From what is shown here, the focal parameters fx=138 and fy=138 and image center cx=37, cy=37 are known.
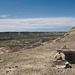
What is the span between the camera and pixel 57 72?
35.7 feet

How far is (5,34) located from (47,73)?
178 m

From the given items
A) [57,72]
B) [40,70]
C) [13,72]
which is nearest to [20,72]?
[13,72]

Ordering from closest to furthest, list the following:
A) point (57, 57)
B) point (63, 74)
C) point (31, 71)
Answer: point (63, 74)
point (31, 71)
point (57, 57)

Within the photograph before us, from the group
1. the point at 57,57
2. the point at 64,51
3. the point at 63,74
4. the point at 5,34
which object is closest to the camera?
the point at 63,74

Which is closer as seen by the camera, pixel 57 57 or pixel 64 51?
pixel 57 57

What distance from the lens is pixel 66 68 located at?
11.8 metres

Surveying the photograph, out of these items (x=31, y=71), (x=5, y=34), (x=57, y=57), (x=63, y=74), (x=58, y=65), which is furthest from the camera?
(x=5, y=34)

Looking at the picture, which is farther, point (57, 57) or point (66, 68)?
point (57, 57)

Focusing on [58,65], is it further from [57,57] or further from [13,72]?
[13,72]

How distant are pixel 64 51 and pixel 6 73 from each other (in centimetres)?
640

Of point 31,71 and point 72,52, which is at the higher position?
point 72,52

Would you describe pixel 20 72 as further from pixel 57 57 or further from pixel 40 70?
pixel 57 57

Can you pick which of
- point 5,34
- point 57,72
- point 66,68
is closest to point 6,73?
point 57,72

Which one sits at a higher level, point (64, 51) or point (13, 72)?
point (64, 51)
